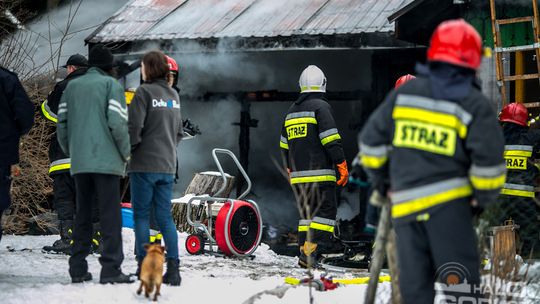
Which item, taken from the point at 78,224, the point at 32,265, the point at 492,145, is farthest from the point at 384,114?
the point at 32,265

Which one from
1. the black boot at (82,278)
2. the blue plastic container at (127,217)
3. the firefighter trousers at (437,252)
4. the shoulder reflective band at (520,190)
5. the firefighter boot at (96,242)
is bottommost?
the black boot at (82,278)

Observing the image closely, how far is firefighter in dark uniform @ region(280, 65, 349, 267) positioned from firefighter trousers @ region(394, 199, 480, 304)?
4.36 m

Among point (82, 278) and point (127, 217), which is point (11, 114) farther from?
point (127, 217)

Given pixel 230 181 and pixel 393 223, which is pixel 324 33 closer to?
pixel 230 181

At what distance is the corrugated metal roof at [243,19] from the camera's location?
504 inches

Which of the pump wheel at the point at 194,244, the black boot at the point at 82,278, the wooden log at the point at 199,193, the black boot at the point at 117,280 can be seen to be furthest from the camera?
the wooden log at the point at 199,193

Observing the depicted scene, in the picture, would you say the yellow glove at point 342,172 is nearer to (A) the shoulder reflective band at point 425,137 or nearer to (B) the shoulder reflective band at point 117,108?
(B) the shoulder reflective band at point 117,108

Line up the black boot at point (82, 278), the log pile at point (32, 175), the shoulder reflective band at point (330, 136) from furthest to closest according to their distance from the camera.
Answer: the log pile at point (32, 175) < the shoulder reflective band at point (330, 136) < the black boot at point (82, 278)

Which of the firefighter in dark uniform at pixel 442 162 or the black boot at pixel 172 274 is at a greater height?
the firefighter in dark uniform at pixel 442 162

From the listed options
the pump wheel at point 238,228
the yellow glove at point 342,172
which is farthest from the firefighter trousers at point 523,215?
the pump wheel at point 238,228

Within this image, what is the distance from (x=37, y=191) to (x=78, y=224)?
500cm

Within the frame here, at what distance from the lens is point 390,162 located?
4973mm

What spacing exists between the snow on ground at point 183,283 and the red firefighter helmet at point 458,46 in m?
2.21

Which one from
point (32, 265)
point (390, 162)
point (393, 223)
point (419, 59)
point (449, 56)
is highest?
point (419, 59)
